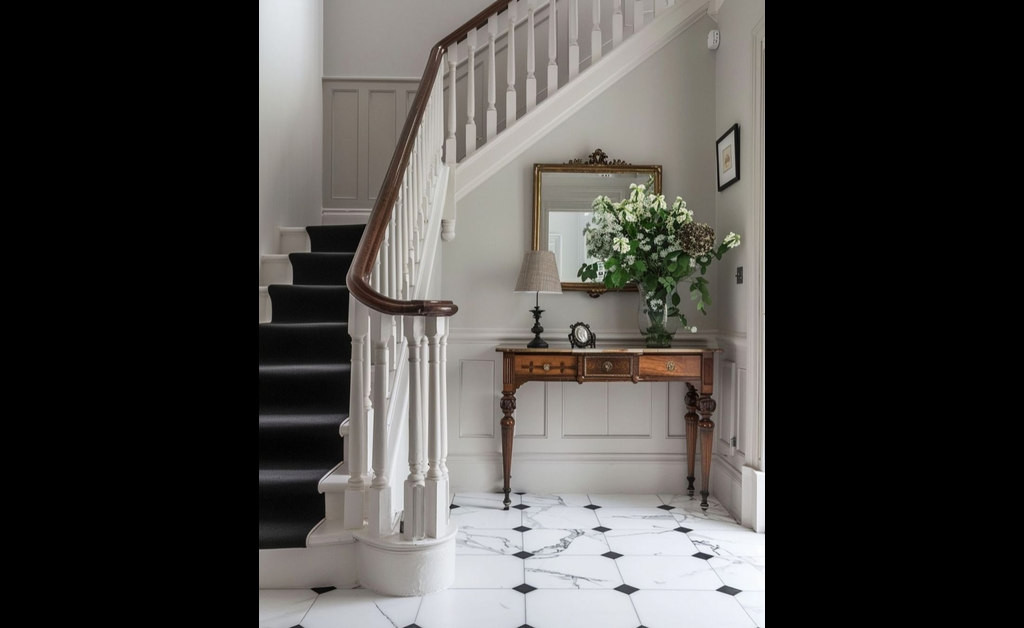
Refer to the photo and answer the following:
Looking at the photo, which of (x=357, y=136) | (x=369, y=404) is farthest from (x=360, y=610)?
(x=357, y=136)

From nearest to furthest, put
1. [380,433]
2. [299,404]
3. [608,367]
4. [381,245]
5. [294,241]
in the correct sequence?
[380,433], [381,245], [299,404], [608,367], [294,241]

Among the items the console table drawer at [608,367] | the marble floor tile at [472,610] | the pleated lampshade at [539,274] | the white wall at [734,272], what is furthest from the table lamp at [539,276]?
the marble floor tile at [472,610]

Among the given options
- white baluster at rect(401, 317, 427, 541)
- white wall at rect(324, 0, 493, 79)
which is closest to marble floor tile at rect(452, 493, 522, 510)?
white baluster at rect(401, 317, 427, 541)

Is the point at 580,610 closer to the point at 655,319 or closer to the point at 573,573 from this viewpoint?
the point at 573,573

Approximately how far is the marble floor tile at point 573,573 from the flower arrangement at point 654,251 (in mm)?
1300

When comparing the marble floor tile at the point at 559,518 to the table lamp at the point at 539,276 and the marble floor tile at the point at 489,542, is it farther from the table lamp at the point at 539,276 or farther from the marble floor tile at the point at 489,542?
the table lamp at the point at 539,276

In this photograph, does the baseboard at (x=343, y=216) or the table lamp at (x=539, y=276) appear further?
the baseboard at (x=343, y=216)

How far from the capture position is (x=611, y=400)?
367 cm

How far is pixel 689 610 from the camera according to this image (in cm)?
213

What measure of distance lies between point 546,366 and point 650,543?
3.27 feet

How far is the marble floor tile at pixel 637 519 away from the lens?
119 inches
